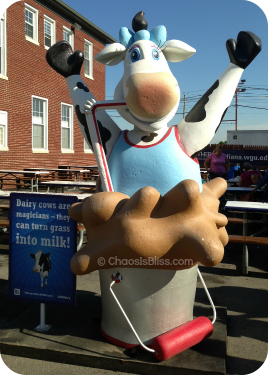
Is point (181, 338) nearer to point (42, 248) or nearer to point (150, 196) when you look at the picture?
point (150, 196)

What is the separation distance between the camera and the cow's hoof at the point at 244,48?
112 inches

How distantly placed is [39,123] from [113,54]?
42.4 ft

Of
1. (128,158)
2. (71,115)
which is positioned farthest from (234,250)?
(71,115)

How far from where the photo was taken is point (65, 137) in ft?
55.5

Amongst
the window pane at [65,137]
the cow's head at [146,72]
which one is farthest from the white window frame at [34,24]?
the cow's head at [146,72]

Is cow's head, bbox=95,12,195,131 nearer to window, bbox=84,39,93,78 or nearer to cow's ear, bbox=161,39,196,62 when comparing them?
cow's ear, bbox=161,39,196,62

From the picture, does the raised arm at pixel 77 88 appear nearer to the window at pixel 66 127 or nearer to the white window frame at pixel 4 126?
the white window frame at pixel 4 126

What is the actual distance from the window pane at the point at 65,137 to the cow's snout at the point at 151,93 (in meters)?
14.4

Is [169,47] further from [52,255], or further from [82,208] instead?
[52,255]

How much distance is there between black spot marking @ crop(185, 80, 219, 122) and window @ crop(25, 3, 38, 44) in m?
13.0

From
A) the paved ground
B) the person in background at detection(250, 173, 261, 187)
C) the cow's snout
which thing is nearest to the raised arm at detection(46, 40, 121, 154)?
the cow's snout

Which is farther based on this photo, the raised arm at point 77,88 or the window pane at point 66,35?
the window pane at point 66,35

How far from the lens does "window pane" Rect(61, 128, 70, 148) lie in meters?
16.7

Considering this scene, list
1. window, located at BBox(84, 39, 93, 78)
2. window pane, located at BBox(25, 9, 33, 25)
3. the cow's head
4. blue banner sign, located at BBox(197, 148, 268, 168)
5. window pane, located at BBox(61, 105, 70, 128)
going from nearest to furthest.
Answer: the cow's head < window pane, located at BBox(25, 9, 33, 25) < blue banner sign, located at BBox(197, 148, 268, 168) < window pane, located at BBox(61, 105, 70, 128) < window, located at BBox(84, 39, 93, 78)
